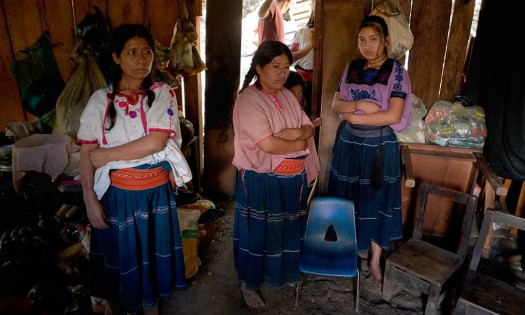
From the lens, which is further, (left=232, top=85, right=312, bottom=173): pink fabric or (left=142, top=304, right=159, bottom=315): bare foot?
(left=142, top=304, right=159, bottom=315): bare foot

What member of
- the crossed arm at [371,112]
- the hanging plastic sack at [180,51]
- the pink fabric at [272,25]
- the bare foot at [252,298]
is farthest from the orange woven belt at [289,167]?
the pink fabric at [272,25]

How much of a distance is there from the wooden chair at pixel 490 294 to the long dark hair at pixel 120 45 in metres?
2.62

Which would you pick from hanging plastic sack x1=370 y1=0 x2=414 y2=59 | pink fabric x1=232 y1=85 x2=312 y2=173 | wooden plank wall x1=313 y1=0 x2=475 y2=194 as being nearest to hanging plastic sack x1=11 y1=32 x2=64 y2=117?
pink fabric x1=232 y1=85 x2=312 y2=173

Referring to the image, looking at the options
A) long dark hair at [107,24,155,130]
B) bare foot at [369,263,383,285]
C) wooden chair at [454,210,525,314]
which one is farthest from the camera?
bare foot at [369,263,383,285]

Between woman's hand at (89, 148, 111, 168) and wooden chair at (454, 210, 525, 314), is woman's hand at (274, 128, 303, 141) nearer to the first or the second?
woman's hand at (89, 148, 111, 168)

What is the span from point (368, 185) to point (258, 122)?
1348 mm

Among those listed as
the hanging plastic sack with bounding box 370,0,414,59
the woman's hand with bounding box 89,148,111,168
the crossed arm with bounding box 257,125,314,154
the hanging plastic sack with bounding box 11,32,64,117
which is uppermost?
the hanging plastic sack with bounding box 370,0,414,59

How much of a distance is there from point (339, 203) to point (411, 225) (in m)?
1.52

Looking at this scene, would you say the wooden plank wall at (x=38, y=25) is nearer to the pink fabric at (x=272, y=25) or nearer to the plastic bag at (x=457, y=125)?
the pink fabric at (x=272, y=25)

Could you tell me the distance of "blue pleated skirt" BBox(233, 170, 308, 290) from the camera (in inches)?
111

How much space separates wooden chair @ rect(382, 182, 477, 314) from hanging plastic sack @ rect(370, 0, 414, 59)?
1442mm

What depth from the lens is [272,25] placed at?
4977 mm

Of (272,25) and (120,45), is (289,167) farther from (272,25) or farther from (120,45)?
(272,25)

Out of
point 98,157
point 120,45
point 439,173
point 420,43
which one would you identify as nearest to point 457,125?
point 439,173
